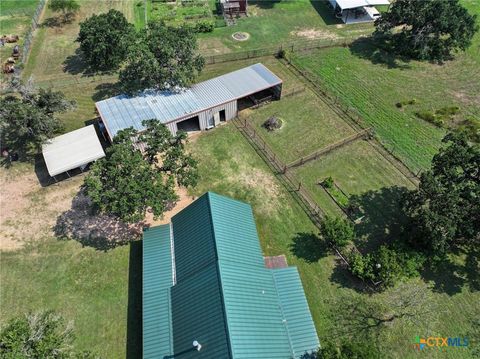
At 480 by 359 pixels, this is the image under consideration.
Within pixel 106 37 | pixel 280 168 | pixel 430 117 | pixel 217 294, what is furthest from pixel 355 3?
pixel 217 294

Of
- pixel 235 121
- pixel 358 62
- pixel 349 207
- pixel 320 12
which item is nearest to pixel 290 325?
pixel 349 207

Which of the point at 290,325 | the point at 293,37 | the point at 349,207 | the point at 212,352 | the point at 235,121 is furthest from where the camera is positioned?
the point at 293,37

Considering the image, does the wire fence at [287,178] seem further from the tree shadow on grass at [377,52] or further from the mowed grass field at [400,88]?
the tree shadow on grass at [377,52]

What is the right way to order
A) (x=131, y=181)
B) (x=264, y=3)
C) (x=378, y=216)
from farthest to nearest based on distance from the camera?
(x=264, y=3), (x=378, y=216), (x=131, y=181)

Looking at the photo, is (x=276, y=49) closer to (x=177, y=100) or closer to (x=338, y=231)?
(x=177, y=100)

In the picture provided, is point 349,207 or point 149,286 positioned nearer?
point 149,286

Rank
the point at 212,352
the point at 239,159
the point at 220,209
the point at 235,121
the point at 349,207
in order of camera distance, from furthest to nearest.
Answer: the point at 235,121
the point at 239,159
the point at 349,207
the point at 220,209
the point at 212,352

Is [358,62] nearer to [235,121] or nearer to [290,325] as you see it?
[235,121]
